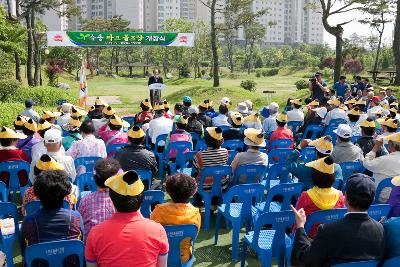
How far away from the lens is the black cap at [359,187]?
9.27ft

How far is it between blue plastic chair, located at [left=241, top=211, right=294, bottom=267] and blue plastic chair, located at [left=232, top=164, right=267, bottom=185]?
1.29 m

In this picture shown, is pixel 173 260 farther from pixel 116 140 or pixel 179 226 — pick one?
pixel 116 140

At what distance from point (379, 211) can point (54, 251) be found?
251 cm

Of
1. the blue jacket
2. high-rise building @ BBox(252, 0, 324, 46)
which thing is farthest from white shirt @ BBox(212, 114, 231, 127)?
high-rise building @ BBox(252, 0, 324, 46)

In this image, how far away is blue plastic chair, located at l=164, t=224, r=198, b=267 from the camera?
10.6 ft

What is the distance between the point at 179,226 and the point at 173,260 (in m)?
0.30

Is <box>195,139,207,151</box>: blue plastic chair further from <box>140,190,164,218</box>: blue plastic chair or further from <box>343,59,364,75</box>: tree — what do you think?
<box>343,59,364,75</box>: tree

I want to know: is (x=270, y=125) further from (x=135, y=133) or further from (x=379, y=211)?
(x=379, y=211)

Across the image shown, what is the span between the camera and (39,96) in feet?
55.6

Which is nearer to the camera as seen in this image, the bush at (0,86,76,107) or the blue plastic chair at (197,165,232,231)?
the blue plastic chair at (197,165,232,231)

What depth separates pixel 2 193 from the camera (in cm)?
459

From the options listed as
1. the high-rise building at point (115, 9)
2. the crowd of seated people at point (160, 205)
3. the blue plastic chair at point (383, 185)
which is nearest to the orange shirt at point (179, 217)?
the crowd of seated people at point (160, 205)

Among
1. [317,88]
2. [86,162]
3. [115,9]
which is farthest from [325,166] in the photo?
→ [115,9]

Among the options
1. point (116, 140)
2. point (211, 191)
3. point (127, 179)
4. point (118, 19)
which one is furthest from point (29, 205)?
point (118, 19)
